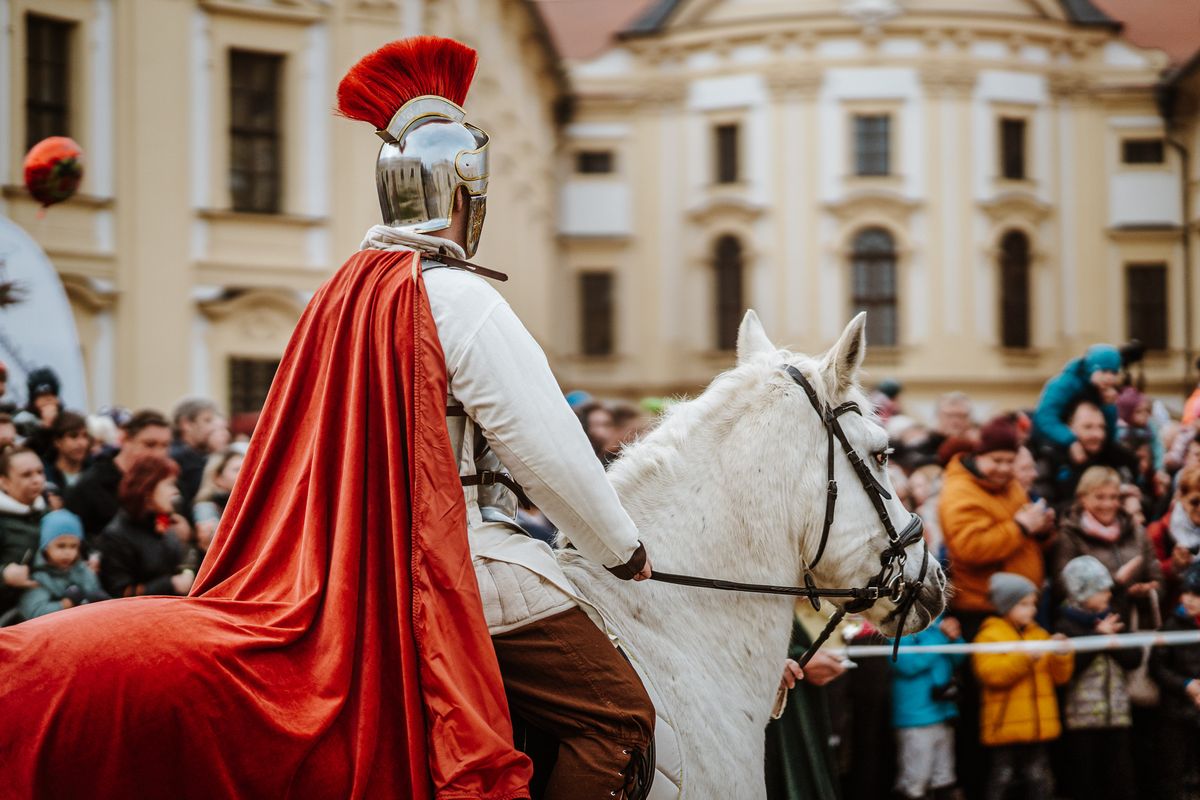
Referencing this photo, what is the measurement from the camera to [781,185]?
132 feet

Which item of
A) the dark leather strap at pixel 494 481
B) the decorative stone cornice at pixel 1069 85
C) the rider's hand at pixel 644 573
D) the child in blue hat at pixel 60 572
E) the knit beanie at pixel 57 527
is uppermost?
the decorative stone cornice at pixel 1069 85

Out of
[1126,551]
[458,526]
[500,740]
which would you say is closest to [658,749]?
[500,740]

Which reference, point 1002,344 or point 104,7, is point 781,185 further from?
point 104,7

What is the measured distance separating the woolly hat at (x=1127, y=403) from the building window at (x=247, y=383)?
1244 cm

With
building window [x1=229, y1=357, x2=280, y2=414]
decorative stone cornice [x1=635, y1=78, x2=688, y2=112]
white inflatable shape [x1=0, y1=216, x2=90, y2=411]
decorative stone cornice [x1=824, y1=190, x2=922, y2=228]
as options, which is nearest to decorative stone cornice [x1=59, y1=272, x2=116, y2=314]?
building window [x1=229, y1=357, x2=280, y2=414]

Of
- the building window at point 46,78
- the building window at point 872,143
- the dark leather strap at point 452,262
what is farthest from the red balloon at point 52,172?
the building window at point 872,143

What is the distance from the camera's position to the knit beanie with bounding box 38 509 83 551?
6.38 meters

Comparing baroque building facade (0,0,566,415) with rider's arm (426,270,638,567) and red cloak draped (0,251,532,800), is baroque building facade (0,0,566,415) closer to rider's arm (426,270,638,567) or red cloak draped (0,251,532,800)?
red cloak draped (0,251,532,800)

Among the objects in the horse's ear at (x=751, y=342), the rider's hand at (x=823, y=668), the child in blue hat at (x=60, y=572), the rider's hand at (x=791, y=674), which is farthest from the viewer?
the child in blue hat at (x=60, y=572)

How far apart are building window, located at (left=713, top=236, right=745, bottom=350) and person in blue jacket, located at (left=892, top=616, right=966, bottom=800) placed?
111 feet

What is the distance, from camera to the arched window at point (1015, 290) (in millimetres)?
40062

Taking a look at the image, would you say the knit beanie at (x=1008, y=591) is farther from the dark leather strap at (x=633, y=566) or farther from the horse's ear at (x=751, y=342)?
the dark leather strap at (x=633, y=566)

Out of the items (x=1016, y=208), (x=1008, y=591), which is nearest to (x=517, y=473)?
(x=1008, y=591)

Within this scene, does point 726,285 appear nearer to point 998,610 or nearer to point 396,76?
point 998,610
